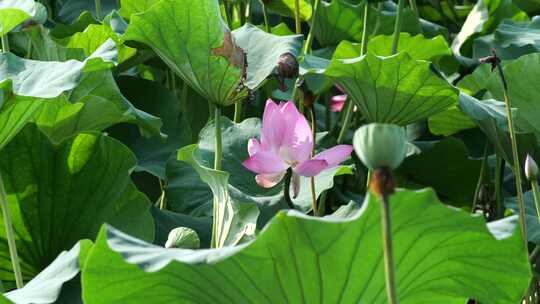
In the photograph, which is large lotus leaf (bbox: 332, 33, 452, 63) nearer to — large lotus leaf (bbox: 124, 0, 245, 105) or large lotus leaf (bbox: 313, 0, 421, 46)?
large lotus leaf (bbox: 313, 0, 421, 46)

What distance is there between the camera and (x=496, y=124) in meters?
1.42

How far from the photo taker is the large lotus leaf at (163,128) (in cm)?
166

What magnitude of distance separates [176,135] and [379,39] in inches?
14.3

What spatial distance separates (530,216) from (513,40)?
60cm

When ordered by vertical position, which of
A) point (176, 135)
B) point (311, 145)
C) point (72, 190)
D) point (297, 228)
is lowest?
point (176, 135)

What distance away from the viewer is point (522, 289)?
0.97 meters

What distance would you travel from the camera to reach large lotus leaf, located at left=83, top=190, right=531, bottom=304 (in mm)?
839

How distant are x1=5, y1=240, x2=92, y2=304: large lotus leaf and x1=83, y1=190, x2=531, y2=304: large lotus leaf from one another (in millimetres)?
34

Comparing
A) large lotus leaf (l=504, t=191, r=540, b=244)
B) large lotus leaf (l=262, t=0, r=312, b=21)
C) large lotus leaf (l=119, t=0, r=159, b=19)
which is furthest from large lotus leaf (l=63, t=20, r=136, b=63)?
large lotus leaf (l=504, t=191, r=540, b=244)

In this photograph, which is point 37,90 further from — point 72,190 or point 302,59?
point 302,59

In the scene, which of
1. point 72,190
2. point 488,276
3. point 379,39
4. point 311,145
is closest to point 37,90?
point 72,190

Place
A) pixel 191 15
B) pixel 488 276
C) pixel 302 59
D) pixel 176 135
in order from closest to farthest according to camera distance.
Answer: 1. pixel 488 276
2. pixel 191 15
3. pixel 302 59
4. pixel 176 135

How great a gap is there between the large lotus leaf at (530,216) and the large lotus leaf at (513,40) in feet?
1.40

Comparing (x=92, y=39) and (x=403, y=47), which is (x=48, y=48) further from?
(x=403, y=47)
